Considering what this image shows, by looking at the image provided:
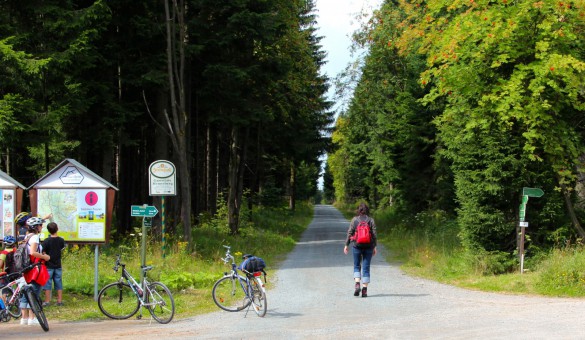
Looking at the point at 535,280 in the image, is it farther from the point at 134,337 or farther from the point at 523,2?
the point at 134,337

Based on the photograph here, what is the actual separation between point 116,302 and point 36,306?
1.77 metres

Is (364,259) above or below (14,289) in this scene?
above

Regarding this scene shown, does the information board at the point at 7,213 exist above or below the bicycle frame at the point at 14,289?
above

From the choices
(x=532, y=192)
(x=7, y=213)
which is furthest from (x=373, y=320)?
(x=7, y=213)

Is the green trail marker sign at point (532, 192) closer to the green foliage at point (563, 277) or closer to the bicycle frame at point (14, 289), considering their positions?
the green foliage at point (563, 277)

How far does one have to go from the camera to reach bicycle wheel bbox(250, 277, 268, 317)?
1105 cm

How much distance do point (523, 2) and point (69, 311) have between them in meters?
12.3

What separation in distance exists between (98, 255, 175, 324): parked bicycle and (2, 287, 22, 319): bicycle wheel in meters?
1.50

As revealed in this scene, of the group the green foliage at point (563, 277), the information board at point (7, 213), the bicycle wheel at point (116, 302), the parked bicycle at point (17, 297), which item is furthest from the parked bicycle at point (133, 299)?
the green foliage at point (563, 277)

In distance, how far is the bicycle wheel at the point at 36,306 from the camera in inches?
392

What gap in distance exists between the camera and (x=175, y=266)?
684 inches

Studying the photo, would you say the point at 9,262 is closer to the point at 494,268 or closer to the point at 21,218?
the point at 21,218

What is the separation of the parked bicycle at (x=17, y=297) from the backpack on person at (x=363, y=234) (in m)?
6.08

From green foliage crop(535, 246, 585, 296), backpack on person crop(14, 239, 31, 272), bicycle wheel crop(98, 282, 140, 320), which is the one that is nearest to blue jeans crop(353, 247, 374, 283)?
green foliage crop(535, 246, 585, 296)
